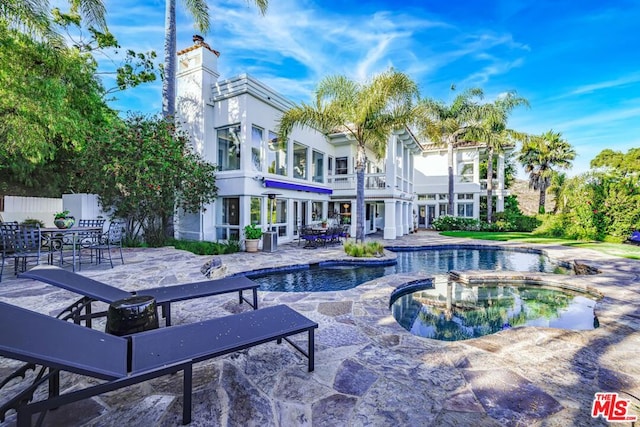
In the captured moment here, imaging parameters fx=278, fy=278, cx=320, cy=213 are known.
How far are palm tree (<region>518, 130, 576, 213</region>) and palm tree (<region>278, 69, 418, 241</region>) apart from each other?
20.9 metres

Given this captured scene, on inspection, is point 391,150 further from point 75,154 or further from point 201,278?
point 75,154

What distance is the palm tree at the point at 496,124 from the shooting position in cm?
2269

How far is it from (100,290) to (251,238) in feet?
29.4

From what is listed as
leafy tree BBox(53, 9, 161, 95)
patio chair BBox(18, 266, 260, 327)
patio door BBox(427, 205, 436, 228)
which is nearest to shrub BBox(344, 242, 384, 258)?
patio chair BBox(18, 266, 260, 327)

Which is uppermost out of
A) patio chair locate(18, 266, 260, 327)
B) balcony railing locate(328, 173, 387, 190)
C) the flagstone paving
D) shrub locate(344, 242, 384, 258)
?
balcony railing locate(328, 173, 387, 190)

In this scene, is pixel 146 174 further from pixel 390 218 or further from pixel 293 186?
pixel 390 218

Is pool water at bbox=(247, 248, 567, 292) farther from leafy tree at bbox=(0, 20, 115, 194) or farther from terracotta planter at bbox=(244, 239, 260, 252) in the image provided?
leafy tree at bbox=(0, 20, 115, 194)

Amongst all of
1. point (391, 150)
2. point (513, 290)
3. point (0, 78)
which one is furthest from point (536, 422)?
point (391, 150)

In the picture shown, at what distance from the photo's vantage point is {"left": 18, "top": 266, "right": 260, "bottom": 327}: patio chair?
3555 millimetres

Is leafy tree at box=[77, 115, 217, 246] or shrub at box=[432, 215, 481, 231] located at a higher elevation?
leafy tree at box=[77, 115, 217, 246]

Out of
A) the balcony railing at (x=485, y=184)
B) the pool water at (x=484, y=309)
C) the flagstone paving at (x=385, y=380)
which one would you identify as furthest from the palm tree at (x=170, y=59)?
the balcony railing at (x=485, y=184)

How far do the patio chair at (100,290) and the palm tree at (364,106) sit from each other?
29.5 feet

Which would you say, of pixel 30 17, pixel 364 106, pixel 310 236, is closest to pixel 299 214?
pixel 310 236

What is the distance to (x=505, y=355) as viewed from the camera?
146 inches
